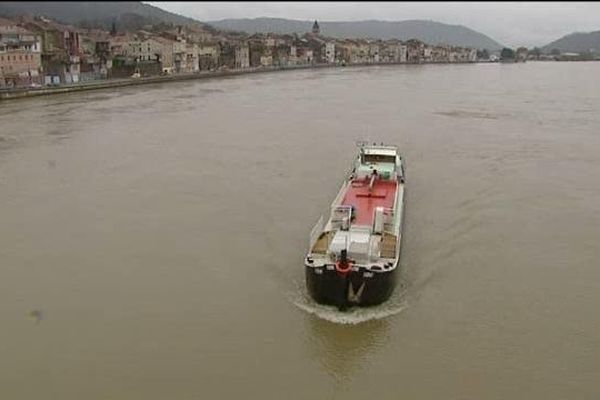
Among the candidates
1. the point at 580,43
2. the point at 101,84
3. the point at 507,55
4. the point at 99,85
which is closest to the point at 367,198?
the point at 99,85

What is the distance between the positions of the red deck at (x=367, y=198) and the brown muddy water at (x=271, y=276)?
636 millimetres

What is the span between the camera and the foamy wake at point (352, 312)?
7.26 metres

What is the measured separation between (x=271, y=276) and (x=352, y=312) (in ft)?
4.98

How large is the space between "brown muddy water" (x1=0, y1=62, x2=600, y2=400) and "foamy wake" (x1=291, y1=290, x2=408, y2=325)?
0.07 ft

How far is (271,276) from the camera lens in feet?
27.9

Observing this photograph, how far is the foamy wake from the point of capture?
726 cm

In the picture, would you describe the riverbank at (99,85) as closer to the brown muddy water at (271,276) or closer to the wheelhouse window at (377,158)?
the brown muddy water at (271,276)

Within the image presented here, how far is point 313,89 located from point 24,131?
21488 mm

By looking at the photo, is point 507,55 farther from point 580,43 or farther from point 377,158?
point 377,158

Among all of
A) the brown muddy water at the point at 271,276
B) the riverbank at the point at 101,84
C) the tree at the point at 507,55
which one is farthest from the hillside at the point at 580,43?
the brown muddy water at the point at 271,276

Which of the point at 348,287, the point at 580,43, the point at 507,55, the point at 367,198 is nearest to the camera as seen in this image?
the point at 348,287

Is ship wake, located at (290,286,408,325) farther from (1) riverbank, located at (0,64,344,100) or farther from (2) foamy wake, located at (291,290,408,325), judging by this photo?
(1) riverbank, located at (0,64,344,100)

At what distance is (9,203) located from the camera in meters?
12.0

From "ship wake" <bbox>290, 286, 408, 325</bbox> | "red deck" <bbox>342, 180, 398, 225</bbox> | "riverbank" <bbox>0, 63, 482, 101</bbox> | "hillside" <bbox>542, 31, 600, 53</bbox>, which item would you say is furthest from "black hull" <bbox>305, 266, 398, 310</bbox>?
"hillside" <bbox>542, 31, 600, 53</bbox>
